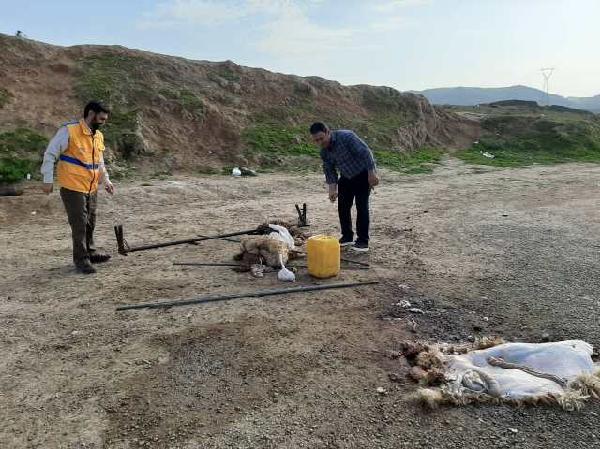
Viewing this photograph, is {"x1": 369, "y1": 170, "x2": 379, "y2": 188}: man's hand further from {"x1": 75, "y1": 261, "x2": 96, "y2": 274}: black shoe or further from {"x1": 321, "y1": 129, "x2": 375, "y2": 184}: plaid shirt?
{"x1": 75, "y1": 261, "x2": 96, "y2": 274}: black shoe

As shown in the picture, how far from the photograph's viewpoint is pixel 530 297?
5.16m

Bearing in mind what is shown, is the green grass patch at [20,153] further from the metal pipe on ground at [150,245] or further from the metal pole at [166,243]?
the metal pole at [166,243]

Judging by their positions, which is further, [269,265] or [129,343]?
[269,265]

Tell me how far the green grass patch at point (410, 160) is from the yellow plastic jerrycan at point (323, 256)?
1124cm

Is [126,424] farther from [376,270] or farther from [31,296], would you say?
[376,270]

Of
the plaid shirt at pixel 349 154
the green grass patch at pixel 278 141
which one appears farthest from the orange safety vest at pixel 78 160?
the green grass patch at pixel 278 141

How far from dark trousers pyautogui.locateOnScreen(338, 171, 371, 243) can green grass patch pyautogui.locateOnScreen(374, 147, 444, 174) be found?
988cm

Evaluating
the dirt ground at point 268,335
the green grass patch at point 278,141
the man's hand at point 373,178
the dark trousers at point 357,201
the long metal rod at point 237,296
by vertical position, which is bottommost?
the dirt ground at point 268,335

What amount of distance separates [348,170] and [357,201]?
1.39 ft

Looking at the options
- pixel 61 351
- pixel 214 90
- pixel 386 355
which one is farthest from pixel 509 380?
pixel 214 90

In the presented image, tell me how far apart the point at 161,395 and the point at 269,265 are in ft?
8.81

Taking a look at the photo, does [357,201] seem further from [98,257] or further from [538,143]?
[538,143]

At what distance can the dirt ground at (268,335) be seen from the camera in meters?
3.08

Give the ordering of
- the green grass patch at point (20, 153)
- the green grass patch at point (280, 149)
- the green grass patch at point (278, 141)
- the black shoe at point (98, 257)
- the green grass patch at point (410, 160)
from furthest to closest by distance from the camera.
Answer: the green grass patch at point (410, 160) < the green grass patch at point (278, 141) < the green grass patch at point (280, 149) < the green grass patch at point (20, 153) < the black shoe at point (98, 257)
